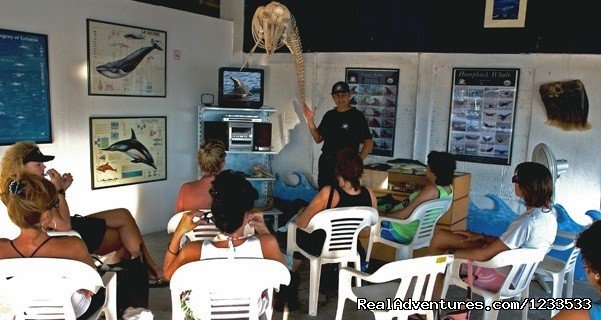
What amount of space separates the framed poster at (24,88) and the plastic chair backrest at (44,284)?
8.25 ft

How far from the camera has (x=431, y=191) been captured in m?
3.98

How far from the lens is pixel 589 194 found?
4.75 meters

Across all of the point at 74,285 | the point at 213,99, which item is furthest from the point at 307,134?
the point at 74,285

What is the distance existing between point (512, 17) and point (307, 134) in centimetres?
269

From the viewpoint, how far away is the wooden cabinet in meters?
4.52

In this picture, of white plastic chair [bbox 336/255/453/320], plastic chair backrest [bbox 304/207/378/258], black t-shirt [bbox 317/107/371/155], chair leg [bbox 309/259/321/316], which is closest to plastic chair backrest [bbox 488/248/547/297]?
white plastic chair [bbox 336/255/453/320]

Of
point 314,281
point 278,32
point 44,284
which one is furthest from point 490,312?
point 278,32

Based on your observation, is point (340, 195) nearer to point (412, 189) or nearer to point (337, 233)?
point (337, 233)

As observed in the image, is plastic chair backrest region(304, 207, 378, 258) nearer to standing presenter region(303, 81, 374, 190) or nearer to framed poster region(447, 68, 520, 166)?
standing presenter region(303, 81, 374, 190)

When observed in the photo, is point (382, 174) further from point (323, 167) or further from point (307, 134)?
point (307, 134)

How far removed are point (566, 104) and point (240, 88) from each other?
343 centimetres

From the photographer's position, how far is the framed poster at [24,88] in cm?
426

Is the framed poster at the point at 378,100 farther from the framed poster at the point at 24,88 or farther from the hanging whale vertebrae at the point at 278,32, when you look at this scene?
the framed poster at the point at 24,88

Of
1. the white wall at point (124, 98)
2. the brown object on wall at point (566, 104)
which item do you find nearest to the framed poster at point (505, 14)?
the brown object on wall at point (566, 104)
